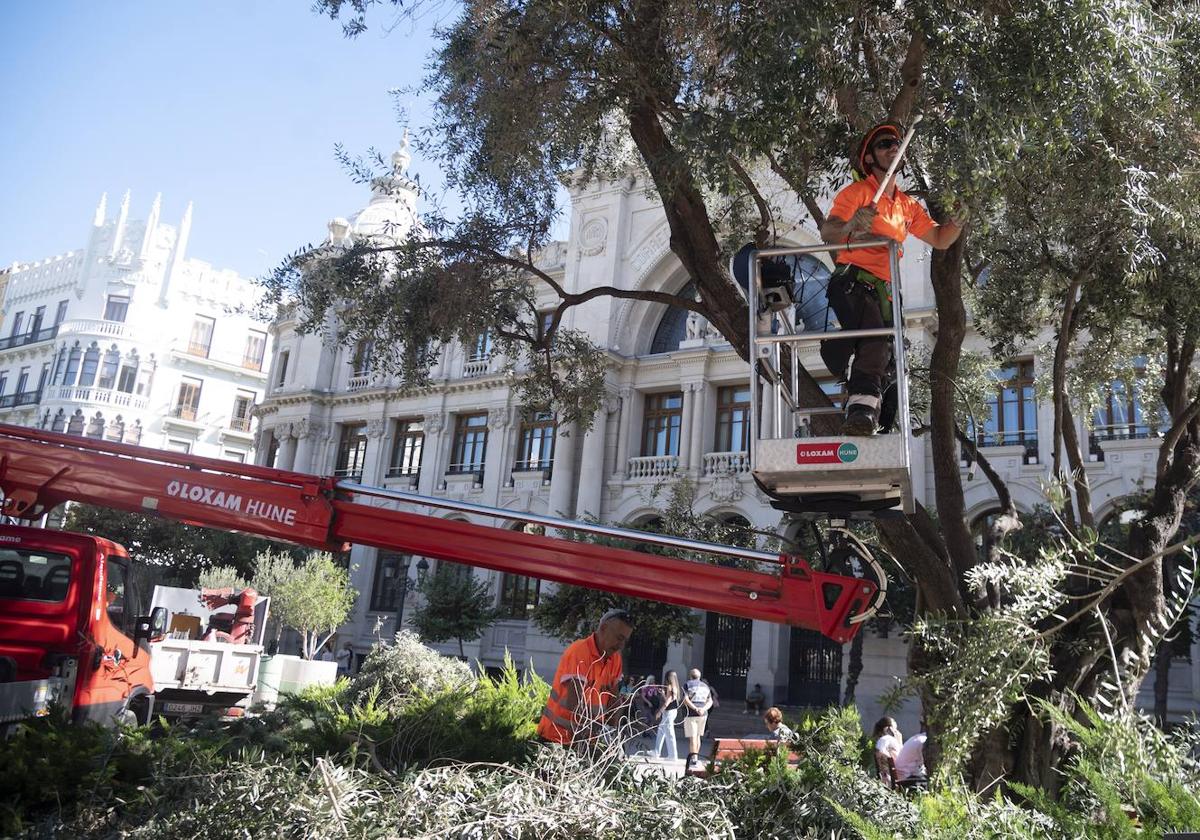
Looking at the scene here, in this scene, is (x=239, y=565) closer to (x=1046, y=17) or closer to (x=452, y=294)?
(x=452, y=294)

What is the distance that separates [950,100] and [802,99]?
37.0 inches

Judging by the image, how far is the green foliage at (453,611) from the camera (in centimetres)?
2872

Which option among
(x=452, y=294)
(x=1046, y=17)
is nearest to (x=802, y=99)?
(x=1046, y=17)

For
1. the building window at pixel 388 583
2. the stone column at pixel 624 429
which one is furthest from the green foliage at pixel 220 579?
the stone column at pixel 624 429

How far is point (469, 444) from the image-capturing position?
116ft

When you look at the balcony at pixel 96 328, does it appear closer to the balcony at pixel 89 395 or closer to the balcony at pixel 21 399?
the balcony at pixel 89 395

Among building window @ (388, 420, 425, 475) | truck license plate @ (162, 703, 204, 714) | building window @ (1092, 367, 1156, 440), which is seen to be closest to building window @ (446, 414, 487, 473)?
building window @ (388, 420, 425, 475)

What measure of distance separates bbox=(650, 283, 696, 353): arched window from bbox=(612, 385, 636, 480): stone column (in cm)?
191

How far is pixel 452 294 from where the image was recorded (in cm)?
924

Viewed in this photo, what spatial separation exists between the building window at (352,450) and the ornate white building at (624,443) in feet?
0.24

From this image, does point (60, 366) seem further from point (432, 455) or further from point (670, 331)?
point (670, 331)

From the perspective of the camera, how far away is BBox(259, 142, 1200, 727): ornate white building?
955 inches

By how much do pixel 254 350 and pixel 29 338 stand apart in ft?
41.1

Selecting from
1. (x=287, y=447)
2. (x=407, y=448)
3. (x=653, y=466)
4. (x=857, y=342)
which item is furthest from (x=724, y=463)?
(x=857, y=342)
